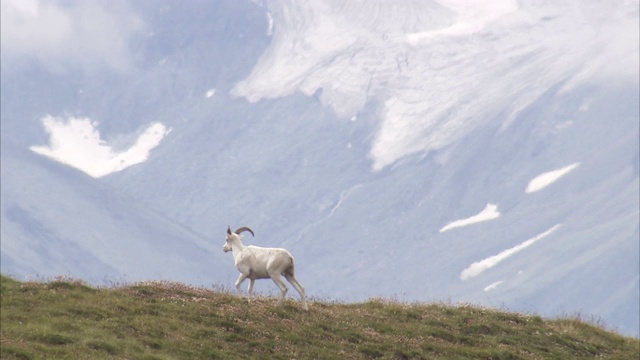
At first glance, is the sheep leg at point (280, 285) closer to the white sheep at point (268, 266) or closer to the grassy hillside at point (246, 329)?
the white sheep at point (268, 266)

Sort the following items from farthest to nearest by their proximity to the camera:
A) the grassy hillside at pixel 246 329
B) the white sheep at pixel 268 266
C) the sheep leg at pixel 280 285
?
1. the white sheep at pixel 268 266
2. the sheep leg at pixel 280 285
3. the grassy hillside at pixel 246 329

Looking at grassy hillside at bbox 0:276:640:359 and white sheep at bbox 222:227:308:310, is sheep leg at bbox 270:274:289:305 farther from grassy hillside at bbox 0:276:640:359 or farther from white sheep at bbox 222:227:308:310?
grassy hillside at bbox 0:276:640:359

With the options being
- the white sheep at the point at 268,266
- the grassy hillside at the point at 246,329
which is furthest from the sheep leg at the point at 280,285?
the grassy hillside at the point at 246,329

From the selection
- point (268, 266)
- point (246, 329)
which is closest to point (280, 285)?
point (268, 266)

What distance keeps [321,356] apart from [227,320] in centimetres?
298

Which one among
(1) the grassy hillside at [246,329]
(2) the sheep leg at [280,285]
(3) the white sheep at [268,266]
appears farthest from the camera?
(3) the white sheep at [268,266]

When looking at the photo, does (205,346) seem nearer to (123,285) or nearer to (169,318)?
(169,318)

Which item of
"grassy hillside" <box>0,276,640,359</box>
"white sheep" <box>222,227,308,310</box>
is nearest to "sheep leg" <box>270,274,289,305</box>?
"white sheep" <box>222,227,308,310</box>

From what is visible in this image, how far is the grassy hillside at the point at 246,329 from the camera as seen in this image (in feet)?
124

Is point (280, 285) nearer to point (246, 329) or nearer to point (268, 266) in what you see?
point (268, 266)

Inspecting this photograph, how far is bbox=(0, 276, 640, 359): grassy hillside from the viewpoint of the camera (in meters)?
37.7

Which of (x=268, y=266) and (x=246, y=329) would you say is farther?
(x=268, y=266)

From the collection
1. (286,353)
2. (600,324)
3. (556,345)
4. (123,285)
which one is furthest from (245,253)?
(600,324)

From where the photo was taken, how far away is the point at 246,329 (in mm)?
40844
